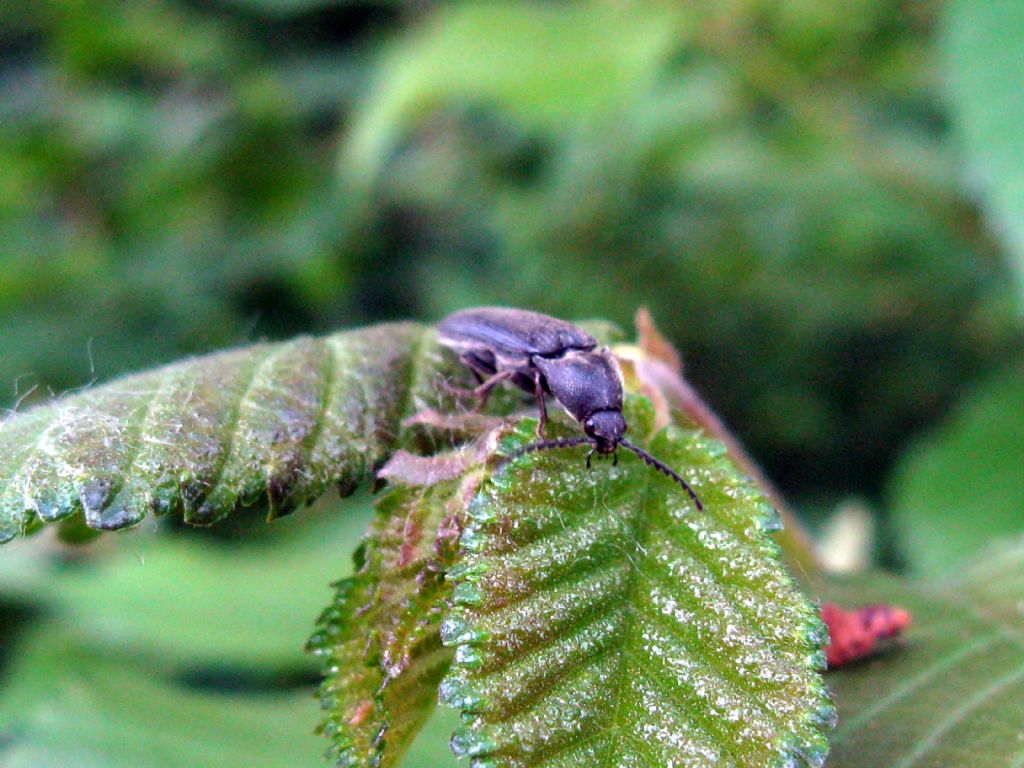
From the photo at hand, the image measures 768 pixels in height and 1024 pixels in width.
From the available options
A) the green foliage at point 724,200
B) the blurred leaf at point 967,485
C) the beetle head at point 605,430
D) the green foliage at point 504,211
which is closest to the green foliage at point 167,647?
the green foliage at point 504,211

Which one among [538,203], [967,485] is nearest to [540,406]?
[967,485]

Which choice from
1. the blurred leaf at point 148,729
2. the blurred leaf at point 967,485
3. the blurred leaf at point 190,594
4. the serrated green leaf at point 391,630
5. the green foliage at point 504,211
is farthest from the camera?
the green foliage at point 504,211

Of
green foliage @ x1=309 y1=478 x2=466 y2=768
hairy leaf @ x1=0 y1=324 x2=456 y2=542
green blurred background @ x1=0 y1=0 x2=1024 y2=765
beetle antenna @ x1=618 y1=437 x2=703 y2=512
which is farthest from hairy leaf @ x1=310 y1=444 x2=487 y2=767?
green blurred background @ x1=0 y1=0 x2=1024 y2=765

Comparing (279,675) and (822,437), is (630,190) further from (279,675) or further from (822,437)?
(279,675)

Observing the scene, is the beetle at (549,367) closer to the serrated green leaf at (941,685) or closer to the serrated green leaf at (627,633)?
the serrated green leaf at (627,633)

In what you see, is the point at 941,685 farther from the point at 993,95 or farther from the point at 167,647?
the point at 167,647

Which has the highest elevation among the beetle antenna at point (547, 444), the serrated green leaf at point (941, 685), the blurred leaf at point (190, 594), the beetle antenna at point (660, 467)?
the blurred leaf at point (190, 594)
